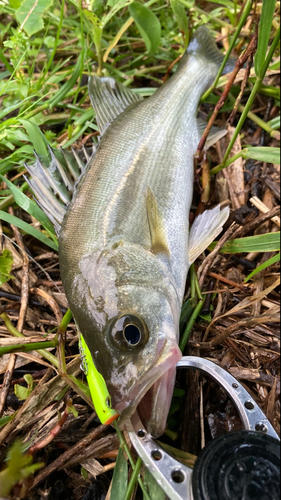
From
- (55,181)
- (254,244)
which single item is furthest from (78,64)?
(254,244)

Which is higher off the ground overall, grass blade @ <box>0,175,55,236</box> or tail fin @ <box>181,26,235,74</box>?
tail fin @ <box>181,26,235,74</box>

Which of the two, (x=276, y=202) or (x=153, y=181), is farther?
(x=276, y=202)

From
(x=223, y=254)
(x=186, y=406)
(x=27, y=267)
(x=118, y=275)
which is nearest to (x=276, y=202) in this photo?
(x=223, y=254)

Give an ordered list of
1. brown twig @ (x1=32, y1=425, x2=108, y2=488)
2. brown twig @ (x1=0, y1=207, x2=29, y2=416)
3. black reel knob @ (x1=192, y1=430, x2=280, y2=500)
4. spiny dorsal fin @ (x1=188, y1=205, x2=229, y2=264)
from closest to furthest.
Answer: black reel knob @ (x1=192, y1=430, x2=280, y2=500), brown twig @ (x1=32, y1=425, x2=108, y2=488), brown twig @ (x1=0, y1=207, x2=29, y2=416), spiny dorsal fin @ (x1=188, y1=205, x2=229, y2=264)

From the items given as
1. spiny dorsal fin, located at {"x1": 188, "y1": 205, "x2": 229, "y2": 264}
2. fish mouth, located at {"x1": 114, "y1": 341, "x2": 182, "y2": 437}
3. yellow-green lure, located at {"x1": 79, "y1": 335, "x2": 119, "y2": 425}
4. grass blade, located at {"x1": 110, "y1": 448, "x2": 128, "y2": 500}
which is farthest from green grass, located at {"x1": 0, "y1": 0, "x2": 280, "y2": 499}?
grass blade, located at {"x1": 110, "y1": 448, "x2": 128, "y2": 500}

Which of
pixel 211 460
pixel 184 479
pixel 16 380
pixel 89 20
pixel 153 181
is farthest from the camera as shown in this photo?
pixel 89 20

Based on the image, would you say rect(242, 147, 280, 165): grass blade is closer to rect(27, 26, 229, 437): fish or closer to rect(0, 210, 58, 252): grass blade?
rect(27, 26, 229, 437): fish

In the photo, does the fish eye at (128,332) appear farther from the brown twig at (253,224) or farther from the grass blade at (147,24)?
the grass blade at (147,24)

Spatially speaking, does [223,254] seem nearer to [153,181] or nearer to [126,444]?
[153,181]
